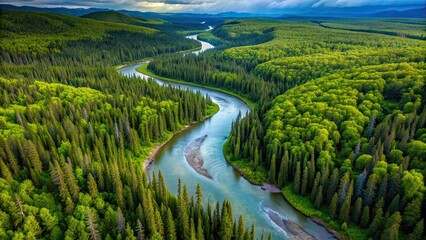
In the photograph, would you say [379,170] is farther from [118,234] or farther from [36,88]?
[36,88]

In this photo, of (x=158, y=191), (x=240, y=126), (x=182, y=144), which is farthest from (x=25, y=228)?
(x=240, y=126)

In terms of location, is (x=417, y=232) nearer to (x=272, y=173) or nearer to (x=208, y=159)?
(x=272, y=173)

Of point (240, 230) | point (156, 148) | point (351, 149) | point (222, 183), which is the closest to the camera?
point (240, 230)

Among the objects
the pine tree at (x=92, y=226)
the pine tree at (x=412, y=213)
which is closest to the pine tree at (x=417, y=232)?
the pine tree at (x=412, y=213)

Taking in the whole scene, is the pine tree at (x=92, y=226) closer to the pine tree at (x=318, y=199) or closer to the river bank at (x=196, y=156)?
the river bank at (x=196, y=156)

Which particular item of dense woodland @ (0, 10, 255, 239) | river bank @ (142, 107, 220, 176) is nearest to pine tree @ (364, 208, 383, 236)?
dense woodland @ (0, 10, 255, 239)

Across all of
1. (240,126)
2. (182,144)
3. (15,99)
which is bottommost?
(182,144)

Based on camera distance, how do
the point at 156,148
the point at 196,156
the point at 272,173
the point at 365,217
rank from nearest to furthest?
1. the point at 365,217
2. the point at 272,173
3. the point at 196,156
4. the point at 156,148

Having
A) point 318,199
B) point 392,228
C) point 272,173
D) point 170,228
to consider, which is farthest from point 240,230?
point 272,173
